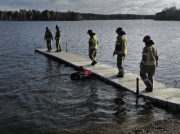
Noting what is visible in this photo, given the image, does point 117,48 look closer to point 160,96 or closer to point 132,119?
point 160,96

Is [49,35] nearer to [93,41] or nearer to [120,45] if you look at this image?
[93,41]

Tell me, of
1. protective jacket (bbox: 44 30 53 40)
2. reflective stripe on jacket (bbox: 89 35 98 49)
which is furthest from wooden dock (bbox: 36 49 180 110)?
protective jacket (bbox: 44 30 53 40)

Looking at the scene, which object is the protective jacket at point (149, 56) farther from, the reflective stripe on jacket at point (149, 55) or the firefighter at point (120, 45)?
the firefighter at point (120, 45)

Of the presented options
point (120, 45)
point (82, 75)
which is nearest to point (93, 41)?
point (82, 75)

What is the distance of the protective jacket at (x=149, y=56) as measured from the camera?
27.8 feet

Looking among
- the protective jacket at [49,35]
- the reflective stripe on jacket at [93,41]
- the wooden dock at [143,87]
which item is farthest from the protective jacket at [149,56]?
the protective jacket at [49,35]

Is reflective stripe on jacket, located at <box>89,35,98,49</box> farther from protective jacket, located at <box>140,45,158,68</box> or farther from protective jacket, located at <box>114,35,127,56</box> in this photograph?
protective jacket, located at <box>140,45,158,68</box>

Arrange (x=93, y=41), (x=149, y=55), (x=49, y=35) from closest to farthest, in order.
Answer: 1. (x=149, y=55)
2. (x=93, y=41)
3. (x=49, y=35)

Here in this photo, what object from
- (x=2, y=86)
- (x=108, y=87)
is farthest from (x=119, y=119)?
(x=2, y=86)

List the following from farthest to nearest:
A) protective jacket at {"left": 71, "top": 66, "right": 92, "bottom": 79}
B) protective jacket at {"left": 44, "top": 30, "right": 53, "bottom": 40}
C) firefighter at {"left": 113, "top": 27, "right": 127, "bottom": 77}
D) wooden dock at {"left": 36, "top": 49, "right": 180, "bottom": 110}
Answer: protective jacket at {"left": 44, "top": 30, "right": 53, "bottom": 40} < protective jacket at {"left": 71, "top": 66, "right": 92, "bottom": 79} < firefighter at {"left": 113, "top": 27, "right": 127, "bottom": 77} < wooden dock at {"left": 36, "top": 49, "right": 180, "bottom": 110}

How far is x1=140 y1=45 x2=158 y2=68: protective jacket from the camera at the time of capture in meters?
8.48

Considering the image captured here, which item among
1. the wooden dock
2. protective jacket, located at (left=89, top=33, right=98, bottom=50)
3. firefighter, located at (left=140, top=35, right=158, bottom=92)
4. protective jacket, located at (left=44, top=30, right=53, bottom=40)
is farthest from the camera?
protective jacket, located at (left=44, top=30, right=53, bottom=40)

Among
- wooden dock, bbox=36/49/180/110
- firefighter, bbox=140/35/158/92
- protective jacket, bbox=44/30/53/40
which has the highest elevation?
protective jacket, bbox=44/30/53/40

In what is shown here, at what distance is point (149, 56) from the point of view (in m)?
8.54
